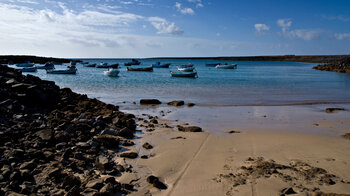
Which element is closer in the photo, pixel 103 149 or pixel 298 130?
pixel 103 149

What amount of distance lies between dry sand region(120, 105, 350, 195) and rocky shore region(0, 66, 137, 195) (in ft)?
2.65

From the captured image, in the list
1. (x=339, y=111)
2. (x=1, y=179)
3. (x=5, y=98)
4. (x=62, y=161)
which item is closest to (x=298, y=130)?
(x=339, y=111)

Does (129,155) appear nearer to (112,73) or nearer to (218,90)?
(218,90)

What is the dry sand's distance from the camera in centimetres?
593

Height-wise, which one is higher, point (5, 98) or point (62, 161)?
point (5, 98)

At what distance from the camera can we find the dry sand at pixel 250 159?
593cm

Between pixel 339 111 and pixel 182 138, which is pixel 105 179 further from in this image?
pixel 339 111

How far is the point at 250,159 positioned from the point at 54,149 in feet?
17.5

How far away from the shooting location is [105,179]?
588 centimetres

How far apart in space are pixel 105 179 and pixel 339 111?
14.4m

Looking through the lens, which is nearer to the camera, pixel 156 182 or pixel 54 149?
pixel 156 182

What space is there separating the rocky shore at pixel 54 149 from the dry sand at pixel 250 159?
0.81 metres

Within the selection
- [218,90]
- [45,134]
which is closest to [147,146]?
[45,134]

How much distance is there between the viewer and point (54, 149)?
24.4 feet
